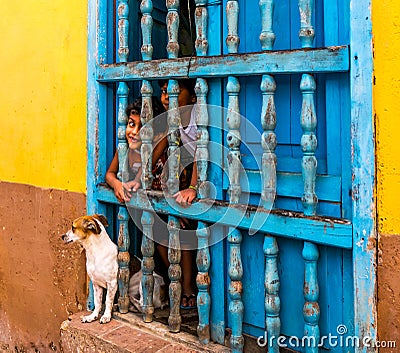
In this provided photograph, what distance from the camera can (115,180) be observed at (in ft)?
10.2

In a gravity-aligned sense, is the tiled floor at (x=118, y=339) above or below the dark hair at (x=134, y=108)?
below

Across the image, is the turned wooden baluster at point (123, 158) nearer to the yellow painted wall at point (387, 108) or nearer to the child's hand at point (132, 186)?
the child's hand at point (132, 186)

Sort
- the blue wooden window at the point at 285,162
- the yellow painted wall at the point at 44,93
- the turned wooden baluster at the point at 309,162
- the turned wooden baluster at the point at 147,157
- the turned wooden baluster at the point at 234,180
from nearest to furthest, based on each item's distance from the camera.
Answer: the blue wooden window at the point at 285,162
the turned wooden baluster at the point at 309,162
the turned wooden baluster at the point at 234,180
the turned wooden baluster at the point at 147,157
the yellow painted wall at the point at 44,93

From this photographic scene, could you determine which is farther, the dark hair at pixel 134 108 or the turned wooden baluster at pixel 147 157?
the dark hair at pixel 134 108

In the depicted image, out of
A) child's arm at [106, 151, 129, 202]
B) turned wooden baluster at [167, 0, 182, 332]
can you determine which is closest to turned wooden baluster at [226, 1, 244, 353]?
turned wooden baluster at [167, 0, 182, 332]

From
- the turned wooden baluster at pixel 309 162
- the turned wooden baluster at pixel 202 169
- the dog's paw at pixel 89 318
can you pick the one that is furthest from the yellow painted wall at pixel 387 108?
the dog's paw at pixel 89 318

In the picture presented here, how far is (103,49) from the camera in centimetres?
319

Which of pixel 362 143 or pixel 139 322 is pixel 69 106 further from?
pixel 362 143

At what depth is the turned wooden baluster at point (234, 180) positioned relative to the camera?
2.48 meters

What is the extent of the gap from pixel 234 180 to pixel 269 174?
0.22 meters

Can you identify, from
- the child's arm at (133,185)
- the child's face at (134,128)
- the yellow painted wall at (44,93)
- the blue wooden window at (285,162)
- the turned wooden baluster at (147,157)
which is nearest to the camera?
the blue wooden window at (285,162)

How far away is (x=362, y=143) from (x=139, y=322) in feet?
5.67

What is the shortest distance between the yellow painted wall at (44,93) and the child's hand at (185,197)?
3.00 ft

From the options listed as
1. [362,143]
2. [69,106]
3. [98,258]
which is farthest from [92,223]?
[362,143]
